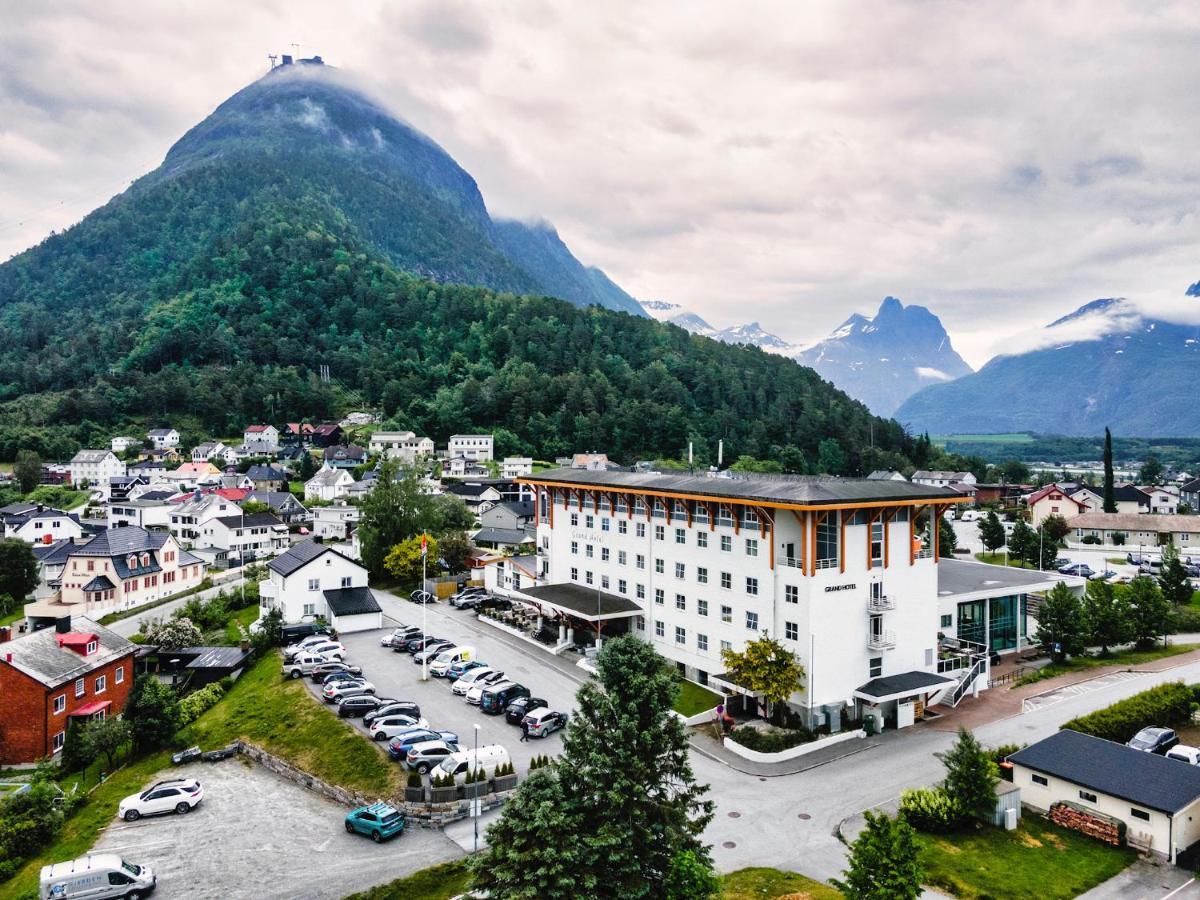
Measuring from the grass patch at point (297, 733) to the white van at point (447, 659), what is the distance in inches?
254

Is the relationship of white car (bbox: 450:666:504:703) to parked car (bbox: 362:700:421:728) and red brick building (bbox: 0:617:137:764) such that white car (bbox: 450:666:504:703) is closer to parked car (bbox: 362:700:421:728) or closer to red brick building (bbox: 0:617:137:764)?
parked car (bbox: 362:700:421:728)

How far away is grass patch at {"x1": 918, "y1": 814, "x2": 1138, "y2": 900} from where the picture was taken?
23297 mm

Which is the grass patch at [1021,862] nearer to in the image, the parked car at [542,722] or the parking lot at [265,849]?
the parked car at [542,722]

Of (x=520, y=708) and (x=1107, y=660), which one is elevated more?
(x=520, y=708)

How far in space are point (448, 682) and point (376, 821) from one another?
589 inches

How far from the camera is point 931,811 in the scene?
87.2 feet

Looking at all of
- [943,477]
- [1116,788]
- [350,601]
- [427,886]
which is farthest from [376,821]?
[943,477]

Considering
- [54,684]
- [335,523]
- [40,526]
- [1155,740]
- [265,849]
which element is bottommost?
[265,849]

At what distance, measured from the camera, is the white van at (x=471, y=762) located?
28453 mm

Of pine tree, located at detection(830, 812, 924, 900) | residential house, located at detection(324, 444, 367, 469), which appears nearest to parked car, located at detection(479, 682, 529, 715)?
pine tree, located at detection(830, 812, 924, 900)

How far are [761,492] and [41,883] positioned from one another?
30666 mm

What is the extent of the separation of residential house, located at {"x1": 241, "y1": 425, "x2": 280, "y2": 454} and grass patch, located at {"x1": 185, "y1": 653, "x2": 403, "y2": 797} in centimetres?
11662

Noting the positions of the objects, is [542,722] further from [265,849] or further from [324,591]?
[324,591]

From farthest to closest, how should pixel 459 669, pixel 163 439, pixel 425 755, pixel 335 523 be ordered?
pixel 163 439 → pixel 335 523 → pixel 459 669 → pixel 425 755
